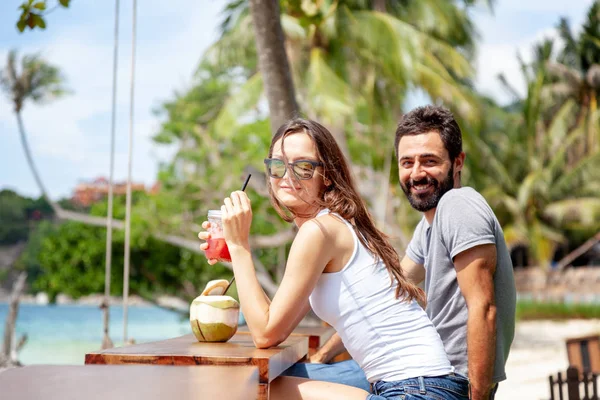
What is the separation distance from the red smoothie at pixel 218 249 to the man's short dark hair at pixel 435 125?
80cm

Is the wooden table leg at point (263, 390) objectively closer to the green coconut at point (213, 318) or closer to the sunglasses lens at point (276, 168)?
the green coconut at point (213, 318)

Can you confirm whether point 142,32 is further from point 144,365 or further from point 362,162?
point 144,365

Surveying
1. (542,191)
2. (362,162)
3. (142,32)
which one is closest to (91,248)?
(362,162)

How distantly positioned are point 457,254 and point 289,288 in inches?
22.4

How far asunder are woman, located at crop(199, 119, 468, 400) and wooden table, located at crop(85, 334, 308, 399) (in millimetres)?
75

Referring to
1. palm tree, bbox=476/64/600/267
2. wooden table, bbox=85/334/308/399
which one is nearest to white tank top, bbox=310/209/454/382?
wooden table, bbox=85/334/308/399

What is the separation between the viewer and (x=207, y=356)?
1762 millimetres

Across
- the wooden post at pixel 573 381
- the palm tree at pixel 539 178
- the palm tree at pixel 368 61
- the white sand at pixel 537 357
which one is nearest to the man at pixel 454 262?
the wooden post at pixel 573 381

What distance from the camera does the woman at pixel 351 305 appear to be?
6.25 ft

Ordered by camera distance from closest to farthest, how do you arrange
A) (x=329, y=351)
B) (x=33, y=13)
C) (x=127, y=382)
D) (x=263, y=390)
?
(x=127, y=382), (x=263, y=390), (x=329, y=351), (x=33, y=13)

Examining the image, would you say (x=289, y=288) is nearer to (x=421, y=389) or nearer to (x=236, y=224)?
(x=236, y=224)

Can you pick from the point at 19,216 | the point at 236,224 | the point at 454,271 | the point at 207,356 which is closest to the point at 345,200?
the point at 236,224

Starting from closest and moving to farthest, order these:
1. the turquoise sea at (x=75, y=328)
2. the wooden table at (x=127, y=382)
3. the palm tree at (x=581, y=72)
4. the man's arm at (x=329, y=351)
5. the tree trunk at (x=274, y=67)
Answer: the wooden table at (x=127, y=382)
the man's arm at (x=329, y=351)
the tree trunk at (x=274, y=67)
the palm tree at (x=581, y=72)
the turquoise sea at (x=75, y=328)

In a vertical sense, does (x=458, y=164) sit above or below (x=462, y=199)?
above
